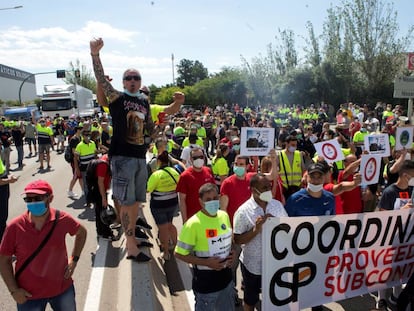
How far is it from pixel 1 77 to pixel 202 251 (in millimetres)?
90817

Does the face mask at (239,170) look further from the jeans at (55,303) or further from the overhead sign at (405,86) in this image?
the overhead sign at (405,86)

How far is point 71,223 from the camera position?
3.25 metres

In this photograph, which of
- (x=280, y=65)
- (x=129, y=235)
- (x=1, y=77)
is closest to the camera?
(x=129, y=235)

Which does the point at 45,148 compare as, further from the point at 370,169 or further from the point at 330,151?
the point at 370,169

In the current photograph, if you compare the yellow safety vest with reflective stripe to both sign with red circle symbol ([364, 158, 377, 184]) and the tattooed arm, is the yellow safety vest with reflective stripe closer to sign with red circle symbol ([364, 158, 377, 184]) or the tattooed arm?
sign with red circle symbol ([364, 158, 377, 184])

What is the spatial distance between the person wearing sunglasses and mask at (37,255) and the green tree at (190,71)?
345 ft

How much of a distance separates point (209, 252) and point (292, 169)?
3.65m

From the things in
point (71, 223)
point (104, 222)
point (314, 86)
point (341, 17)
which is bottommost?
point (104, 222)

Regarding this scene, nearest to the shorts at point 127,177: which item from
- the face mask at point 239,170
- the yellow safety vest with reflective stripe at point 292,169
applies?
the face mask at point 239,170

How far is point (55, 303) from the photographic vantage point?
10.5 ft

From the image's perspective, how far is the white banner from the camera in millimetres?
3744

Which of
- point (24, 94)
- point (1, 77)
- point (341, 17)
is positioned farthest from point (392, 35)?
point (24, 94)

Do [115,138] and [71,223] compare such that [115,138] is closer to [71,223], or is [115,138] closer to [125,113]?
[125,113]

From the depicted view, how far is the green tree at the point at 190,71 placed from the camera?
10700cm
